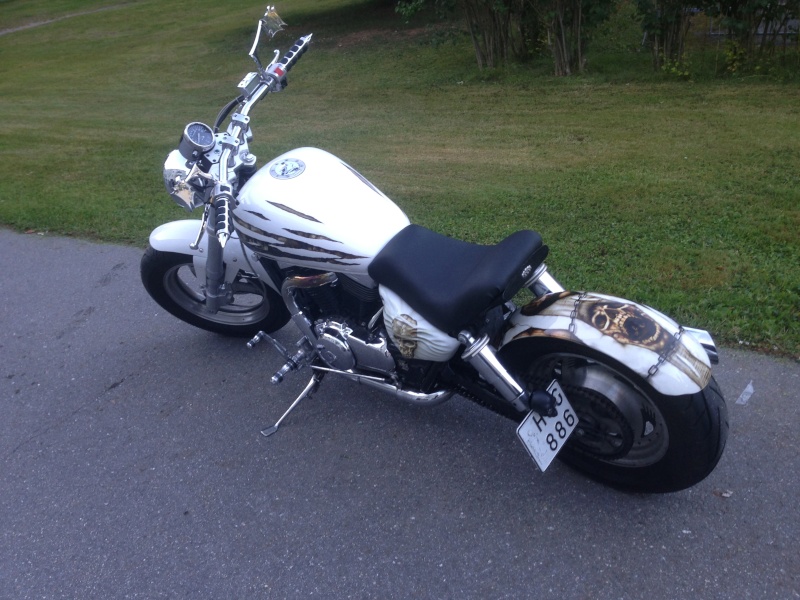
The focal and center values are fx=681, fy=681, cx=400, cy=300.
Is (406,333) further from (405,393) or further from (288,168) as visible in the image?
(288,168)

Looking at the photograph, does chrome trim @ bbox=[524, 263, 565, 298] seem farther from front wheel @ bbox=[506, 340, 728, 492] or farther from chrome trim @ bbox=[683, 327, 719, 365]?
chrome trim @ bbox=[683, 327, 719, 365]

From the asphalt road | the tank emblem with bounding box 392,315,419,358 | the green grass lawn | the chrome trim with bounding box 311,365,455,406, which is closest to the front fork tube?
the asphalt road

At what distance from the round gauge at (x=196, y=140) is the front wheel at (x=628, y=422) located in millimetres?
1656

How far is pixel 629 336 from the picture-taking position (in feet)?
8.23

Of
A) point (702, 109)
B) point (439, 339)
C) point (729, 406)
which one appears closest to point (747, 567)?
point (729, 406)

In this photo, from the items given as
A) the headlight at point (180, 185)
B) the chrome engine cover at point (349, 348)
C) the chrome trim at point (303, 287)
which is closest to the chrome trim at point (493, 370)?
the chrome engine cover at point (349, 348)

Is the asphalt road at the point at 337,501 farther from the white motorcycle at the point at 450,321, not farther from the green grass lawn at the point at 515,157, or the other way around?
the green grass lawn at the point at 515,157

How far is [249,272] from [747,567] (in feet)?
8.66

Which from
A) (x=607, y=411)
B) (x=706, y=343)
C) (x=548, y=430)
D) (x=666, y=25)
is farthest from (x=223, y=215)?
(x=666, y=25)

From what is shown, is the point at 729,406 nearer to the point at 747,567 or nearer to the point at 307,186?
the point at 747,567

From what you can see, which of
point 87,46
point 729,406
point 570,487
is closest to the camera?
point 570,487

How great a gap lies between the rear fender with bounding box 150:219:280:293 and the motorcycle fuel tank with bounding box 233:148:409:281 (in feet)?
1.09

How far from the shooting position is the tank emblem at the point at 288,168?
3078 millimetres

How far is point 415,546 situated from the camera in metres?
2.78
